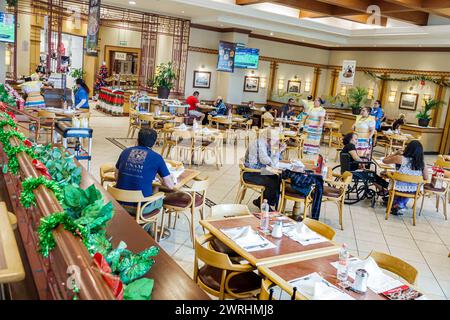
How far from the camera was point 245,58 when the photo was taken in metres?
15.6

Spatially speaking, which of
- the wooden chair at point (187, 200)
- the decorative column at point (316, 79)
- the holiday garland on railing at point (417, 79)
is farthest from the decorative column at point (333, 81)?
the wooden chair at point (187, 200)

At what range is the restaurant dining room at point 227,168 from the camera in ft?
6.84

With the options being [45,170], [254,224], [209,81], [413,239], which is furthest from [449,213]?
[209,81]

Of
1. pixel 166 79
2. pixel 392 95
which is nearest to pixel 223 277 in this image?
pixel 166 79

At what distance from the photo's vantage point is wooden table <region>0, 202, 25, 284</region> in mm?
1749

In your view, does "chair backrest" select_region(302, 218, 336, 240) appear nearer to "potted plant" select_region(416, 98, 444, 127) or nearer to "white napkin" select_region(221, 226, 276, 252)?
"white napkin" select_region(221, 226, 276, 252)

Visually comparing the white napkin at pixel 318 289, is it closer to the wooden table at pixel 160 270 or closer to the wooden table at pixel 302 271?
the wooden table at pixel 302 271

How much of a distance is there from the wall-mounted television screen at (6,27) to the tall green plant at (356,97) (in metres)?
11.1

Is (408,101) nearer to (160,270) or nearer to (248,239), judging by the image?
(248,239)

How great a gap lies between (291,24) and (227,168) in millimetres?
6931

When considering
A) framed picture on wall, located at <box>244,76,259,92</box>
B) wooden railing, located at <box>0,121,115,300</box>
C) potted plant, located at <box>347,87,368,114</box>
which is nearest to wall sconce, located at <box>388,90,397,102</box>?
potted plant, located at <box>347,87,368,114</box>

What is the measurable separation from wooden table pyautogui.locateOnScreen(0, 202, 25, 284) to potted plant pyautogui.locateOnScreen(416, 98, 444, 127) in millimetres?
14294
